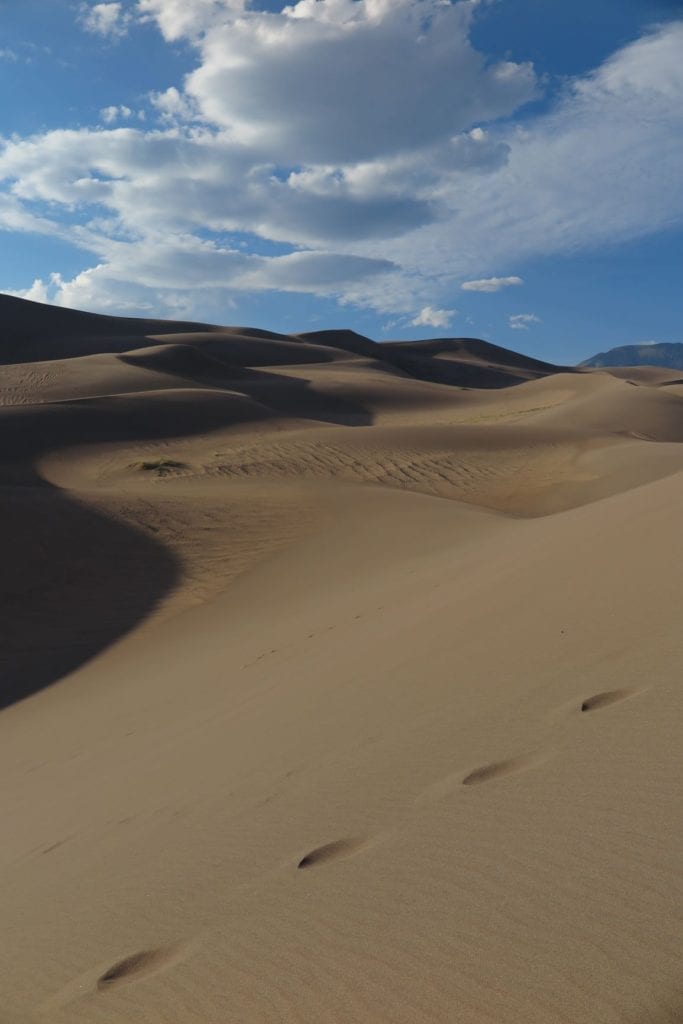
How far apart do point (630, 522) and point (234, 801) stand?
182 inches

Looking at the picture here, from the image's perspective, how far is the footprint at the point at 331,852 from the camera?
3115mm

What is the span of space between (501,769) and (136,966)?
1.40m

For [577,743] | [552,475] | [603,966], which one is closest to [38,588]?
[577,743]

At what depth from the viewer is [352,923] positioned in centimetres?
262

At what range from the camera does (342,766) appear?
13.2 feet

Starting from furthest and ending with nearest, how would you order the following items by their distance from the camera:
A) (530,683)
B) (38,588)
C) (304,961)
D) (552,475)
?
1. (552,475)
2. (38,588)
3. (530,683)
4. (304,961)

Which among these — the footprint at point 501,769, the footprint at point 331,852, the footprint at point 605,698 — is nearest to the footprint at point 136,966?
the footprint at point 331,852

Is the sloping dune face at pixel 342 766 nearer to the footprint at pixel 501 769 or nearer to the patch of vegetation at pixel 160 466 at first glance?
the footprint at pixel 501 769

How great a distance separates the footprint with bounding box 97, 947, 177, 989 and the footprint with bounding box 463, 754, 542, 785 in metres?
1.17

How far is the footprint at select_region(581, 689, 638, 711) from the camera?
3.78m

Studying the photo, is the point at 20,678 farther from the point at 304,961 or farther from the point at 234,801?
the point at 304,961

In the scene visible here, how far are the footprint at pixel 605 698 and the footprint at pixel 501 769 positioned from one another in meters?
0.46

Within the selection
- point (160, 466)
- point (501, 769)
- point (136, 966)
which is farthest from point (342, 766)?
point (160, 466)

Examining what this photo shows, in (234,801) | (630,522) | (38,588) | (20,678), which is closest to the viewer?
(234,801)
